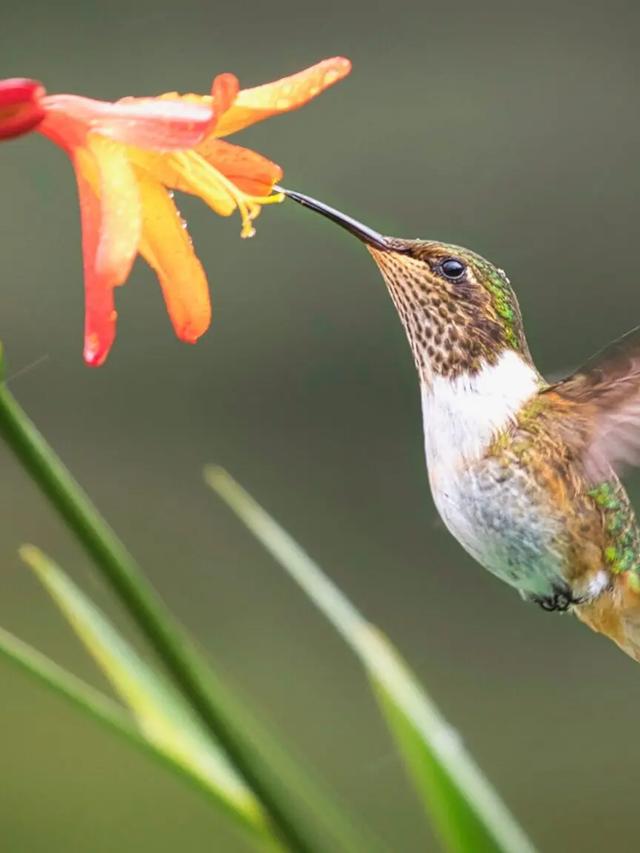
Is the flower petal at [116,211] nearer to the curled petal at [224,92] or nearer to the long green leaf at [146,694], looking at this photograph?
the curled petal at [224,92]

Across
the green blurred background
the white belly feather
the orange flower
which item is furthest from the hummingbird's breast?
the green blurred background

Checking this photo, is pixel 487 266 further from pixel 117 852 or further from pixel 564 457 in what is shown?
pixel 117 852

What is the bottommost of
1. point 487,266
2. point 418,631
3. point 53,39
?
point 418,631

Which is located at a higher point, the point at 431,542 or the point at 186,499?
the point at 186,499

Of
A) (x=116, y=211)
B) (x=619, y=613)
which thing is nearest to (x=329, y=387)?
(x=619, y=613)

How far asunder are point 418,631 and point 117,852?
0.65 m

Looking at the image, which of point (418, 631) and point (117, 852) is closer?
point (117, 852)

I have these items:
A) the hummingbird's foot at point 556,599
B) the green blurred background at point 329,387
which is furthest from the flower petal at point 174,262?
the green blurred background at point 329,387

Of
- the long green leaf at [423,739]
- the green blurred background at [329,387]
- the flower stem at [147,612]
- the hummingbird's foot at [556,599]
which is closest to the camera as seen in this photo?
the flower stem at [147,612]

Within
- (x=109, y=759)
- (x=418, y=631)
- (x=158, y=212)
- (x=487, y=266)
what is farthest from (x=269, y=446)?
(x=158, y=212)

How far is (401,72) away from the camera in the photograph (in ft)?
7.65

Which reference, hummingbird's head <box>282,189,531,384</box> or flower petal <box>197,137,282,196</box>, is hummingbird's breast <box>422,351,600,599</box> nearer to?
hummingbird's head <box>282,189,531,384</box>

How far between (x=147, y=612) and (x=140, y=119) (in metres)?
0.16

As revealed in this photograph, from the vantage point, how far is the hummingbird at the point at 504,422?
0.57 m
